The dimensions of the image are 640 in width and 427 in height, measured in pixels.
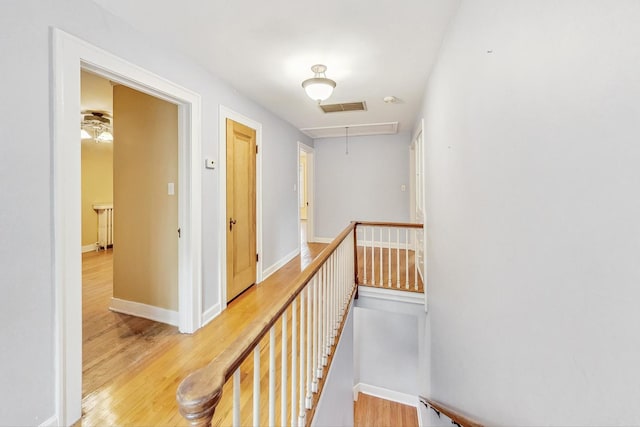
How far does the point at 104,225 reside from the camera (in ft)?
18.7

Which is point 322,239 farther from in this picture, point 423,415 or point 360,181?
point 423,415

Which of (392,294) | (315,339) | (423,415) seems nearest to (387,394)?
(423,415)

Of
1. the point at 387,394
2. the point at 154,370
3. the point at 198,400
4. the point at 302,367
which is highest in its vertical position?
the point at 198,400

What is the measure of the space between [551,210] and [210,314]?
2.79 m

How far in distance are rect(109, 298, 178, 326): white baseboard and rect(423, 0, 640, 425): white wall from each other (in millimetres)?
2541

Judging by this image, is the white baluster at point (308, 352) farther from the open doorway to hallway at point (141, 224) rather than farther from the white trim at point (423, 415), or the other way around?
the white trim at point (423, 415)

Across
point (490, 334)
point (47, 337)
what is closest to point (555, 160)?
point (490, 334)

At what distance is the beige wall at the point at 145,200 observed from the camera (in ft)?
8.66

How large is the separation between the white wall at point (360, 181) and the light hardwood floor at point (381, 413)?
124 inches

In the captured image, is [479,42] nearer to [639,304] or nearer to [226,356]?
[639,304]

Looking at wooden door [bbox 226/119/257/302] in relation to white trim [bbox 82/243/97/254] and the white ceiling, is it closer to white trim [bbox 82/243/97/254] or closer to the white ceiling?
the white ceiling

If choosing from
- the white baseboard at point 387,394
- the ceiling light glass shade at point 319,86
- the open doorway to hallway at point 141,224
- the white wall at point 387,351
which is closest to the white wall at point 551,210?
the ceiling light glass shade at point 319,86

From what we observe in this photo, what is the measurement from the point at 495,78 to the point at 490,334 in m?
1.12

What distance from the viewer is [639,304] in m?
0.51
